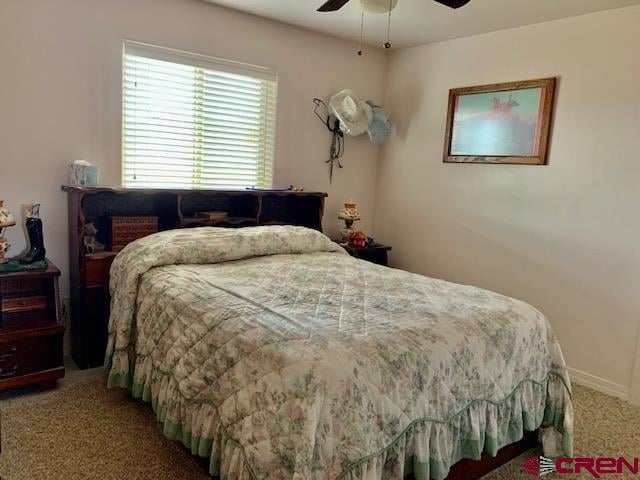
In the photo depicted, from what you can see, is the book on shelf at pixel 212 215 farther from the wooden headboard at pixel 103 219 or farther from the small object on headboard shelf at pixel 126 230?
the small object on headboard shelf at pixel 126 230

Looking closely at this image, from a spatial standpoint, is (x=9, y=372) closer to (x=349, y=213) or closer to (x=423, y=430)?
(x=423, y=430)

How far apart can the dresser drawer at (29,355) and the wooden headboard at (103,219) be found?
27 cm

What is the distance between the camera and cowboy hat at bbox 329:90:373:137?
12.5 ft

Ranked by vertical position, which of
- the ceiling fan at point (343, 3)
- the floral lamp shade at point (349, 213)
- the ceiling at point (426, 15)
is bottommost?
the floral lamp shade at point (349, 213)

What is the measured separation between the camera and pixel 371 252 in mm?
3973

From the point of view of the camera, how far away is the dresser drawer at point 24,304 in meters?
2.49

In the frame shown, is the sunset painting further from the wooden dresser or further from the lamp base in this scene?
the lamp base

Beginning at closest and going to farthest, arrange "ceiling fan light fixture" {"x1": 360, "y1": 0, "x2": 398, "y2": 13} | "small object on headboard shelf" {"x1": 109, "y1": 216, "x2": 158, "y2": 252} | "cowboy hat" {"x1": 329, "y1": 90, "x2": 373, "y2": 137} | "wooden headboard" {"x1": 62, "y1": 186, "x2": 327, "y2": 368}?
"ceiling fan light fixture" {"x1": 360, "y1": 0, "x2": 398, "y2": 13}, "wooden headboard" {"x1": 62, "y1": 186, "x2": 327, "y2": 368}, "small object on headboard shelf" {"x1": 109, "y1": 216, "x2": 158, "y2": 252}, "cowboy hat" {"x1": 329, "y1": 90, "x2": 373, "y2": 137}

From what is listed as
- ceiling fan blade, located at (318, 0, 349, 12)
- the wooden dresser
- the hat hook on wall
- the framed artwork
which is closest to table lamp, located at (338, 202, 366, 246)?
the hat hook on wall

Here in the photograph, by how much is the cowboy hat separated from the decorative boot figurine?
7.37ft

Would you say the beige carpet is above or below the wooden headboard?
below

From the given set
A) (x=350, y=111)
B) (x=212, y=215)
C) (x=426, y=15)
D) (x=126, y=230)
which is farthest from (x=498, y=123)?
(x=126, y=230)

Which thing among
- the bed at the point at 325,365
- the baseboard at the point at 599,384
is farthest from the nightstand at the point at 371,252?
the baseboard at the point at 599,384

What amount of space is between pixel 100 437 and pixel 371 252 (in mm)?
2433
